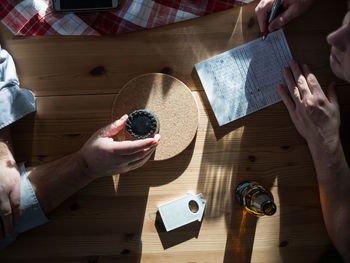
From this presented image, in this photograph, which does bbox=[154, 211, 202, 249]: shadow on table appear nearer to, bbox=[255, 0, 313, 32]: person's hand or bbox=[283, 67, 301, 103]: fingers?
bbox=[283, 67, 301, 103]: fingers

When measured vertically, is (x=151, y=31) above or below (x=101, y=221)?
above

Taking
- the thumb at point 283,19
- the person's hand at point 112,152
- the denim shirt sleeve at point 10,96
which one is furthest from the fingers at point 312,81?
the denim shirt sleeve at point 10,96

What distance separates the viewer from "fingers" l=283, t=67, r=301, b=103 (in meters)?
0.81

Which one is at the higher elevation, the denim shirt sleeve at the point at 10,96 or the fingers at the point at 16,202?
the denim shirt sleeve at the point at 10,96

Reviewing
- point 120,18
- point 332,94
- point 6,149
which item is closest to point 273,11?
point 332,94

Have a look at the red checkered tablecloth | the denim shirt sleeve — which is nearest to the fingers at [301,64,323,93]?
the red checkered tablecloth

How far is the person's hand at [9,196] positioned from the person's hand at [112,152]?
19cm

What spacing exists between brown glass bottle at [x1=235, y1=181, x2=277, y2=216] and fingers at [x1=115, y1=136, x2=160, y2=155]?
0.31m

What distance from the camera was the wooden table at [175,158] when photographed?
83 centimetres

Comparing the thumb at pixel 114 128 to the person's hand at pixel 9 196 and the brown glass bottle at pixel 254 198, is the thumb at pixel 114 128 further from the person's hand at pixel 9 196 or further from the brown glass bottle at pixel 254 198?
the brown glass bottle at pixel 254 198

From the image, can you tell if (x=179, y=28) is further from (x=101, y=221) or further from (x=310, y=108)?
(x=101, y=221)

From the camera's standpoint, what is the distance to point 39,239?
831 millimetres

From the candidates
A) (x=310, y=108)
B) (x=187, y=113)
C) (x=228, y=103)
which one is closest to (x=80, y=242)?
(x=187, y=113)

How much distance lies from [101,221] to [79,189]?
4.4 inches
